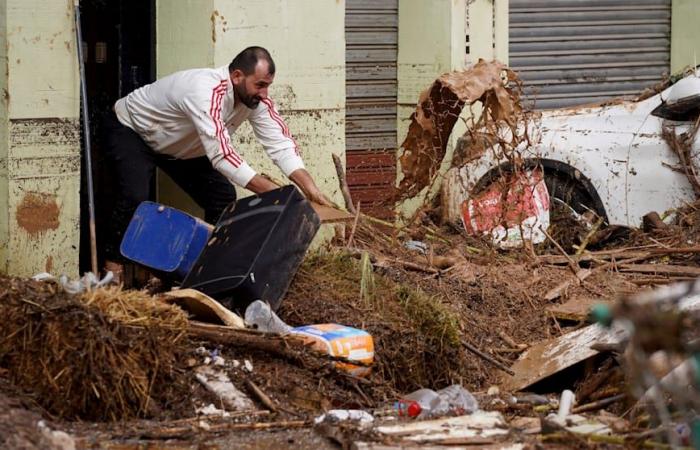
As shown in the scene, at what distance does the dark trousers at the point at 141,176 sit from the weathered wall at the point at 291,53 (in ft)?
2.22

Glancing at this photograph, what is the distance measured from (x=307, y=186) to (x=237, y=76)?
0.82m

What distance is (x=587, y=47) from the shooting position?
44.5ft

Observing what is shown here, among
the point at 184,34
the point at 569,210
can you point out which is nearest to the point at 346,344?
the point at 184,34

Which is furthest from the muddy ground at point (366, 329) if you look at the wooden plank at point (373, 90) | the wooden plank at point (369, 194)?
the wooden plank at point (373, 90)

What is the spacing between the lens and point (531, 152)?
1063cm

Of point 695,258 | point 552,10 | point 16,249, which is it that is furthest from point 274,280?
point 552,10

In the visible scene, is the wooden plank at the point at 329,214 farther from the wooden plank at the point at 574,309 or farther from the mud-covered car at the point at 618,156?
the mud-covered car at the point at 618,156

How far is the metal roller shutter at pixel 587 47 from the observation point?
13.2 metres

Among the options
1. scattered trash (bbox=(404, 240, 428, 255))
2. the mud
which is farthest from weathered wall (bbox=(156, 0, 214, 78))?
scattered trash (bbox=(404, 240, 428, 255))

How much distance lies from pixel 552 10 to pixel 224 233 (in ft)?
21.8

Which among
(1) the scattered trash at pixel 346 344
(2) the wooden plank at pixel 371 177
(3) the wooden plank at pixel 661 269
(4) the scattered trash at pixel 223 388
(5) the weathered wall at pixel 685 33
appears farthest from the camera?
(5) the weathered wall at pixel 685 33

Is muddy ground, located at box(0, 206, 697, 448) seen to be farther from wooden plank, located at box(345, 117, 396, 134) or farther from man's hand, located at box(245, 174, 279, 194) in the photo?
wooden plank, located at box(345, 117, 396, 134)

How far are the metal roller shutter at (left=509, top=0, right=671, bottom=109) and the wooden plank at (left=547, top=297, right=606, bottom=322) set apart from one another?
4.37 metres

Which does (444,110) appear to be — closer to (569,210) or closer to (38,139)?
(569,210)
